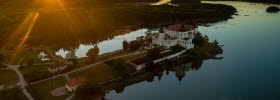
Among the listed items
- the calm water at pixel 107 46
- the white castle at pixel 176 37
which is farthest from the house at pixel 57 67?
the white castle at pixel 176 37

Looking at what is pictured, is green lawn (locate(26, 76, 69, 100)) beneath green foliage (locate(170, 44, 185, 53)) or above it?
beneath

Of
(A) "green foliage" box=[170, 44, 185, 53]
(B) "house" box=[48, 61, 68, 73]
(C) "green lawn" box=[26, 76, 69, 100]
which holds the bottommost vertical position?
(C) "green lawn" box=[26, 76, 69, 100]

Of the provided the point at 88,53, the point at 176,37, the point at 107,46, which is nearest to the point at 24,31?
the point at 107,46

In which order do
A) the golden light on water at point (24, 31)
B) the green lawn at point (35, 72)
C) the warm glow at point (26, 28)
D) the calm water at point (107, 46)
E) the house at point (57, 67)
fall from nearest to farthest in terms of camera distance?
1. the green lawn at point (35, 72)
2. the house at point (57, 67)
3. the golden light on water at point (24, 31)
4. the calm water at point (107, 46)
5. the warm glow at point (26, 28)

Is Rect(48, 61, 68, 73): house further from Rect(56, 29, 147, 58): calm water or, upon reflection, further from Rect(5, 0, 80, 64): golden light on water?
Rect(56, 29, 147, 58): calm water

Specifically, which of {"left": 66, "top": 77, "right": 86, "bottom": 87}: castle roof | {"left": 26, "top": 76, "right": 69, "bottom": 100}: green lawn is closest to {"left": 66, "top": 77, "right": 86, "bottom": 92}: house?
{"left": 66, "top": 77, "right": 86, "bottom": 87}: castle roof

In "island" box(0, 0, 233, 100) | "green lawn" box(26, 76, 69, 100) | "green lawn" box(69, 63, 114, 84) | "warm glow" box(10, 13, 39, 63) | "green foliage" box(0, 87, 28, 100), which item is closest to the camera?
"green foliage" box(0, 87, 28, 100)

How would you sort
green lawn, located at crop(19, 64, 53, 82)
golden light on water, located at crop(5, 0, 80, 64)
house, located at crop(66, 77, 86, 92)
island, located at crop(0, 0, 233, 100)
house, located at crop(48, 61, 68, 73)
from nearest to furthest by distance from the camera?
house, located at crop(66, 77, 86, 92) → island, located at crop(0, 0, 233, 100) → green lawn, located at crop(19, 64, 53, 82) → house, located at crop(48, 61, 68, 73) → golden light on water, located at crop(5, 0, 80, 64)

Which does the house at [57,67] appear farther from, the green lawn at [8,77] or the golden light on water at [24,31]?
the golden light on water at [24,31]
